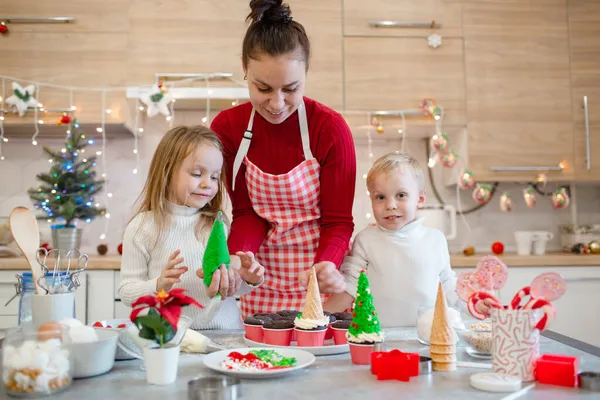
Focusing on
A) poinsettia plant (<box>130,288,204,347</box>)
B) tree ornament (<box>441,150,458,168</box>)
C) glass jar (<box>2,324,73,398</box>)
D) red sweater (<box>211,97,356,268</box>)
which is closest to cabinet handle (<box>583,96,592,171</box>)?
tree ornament (<box>441,150,458,168</box>)

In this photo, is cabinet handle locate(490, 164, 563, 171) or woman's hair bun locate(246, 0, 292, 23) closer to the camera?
woman's hair bun locate(246, 0, 292, 23)

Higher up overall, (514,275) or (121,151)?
(121,151)

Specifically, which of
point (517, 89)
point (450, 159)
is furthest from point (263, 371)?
point (517, 89)

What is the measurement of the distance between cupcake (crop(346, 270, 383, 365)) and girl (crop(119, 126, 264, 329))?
1.29 ft

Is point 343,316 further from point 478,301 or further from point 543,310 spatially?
point 543,310

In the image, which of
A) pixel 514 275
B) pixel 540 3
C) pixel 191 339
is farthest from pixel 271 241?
pixel 540 3

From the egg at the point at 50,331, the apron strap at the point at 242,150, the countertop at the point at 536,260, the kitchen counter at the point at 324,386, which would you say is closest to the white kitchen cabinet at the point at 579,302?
the countertop at the point at 536,260

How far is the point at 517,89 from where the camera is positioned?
2.88 meters

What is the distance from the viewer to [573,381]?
0.76 m

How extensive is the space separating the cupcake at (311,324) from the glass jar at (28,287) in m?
0.39

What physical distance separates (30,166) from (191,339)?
2341 millimetres

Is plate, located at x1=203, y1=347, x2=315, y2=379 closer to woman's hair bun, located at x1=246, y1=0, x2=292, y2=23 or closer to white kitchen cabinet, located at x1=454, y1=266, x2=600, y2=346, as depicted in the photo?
woman's hair bun, located at x1=246, y1=0, x2=292, y2=23

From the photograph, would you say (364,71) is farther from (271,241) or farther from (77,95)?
(271,241)

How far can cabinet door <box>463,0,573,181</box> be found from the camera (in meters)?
2.84
